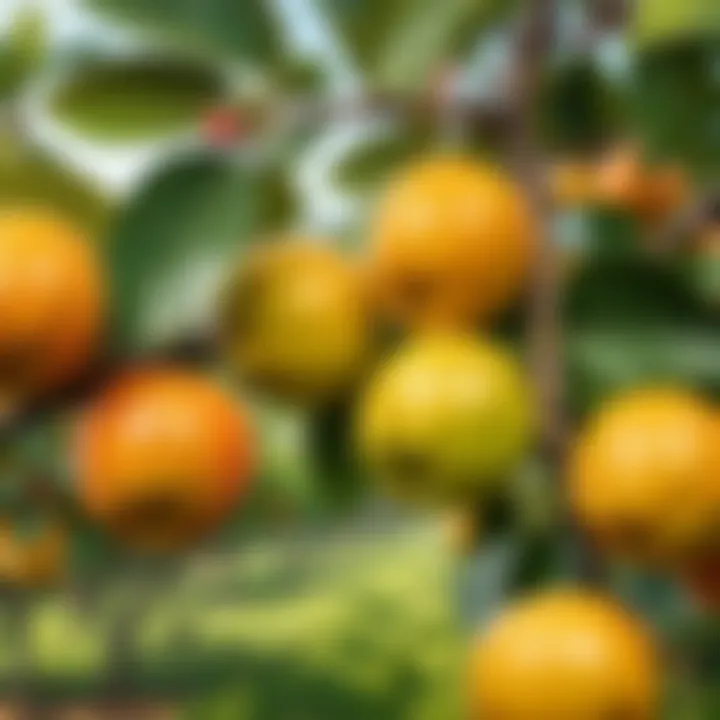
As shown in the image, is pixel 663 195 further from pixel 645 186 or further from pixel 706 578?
pixel 706 578

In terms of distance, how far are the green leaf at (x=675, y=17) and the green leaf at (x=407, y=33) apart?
0.07 metres

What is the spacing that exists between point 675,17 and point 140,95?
18 centimetres

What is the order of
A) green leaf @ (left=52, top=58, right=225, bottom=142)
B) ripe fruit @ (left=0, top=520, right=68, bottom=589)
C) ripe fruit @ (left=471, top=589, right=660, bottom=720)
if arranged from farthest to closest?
ripe fruit @ (left=0, top=520, right=68, bottom=589)
green leaf @ (left=52, top=58, right=225, bottom=142)
ripe fruit @ (left=471, top=589, right=660, bottom=720)

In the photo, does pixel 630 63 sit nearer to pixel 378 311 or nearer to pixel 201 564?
pixel 378 311

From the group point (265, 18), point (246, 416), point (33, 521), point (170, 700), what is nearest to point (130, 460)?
point (246, 416)

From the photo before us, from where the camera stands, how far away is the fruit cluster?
39 centimetres

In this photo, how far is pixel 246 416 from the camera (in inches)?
18.3

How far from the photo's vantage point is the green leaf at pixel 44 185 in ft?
1.65

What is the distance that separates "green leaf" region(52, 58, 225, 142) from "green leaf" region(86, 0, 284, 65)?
0.04 feet

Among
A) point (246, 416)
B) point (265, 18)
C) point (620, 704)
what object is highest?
point (265, 18)

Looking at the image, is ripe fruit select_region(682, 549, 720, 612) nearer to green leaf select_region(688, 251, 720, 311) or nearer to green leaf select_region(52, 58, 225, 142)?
green leaf select_region(688, 251, 720, 311)

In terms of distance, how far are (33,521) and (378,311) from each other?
0.29 meters

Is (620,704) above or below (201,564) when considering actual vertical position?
below

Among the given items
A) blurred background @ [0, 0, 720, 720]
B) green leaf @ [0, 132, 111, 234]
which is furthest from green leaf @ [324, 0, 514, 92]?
green leaf @ [0, 132, 111, 234]
